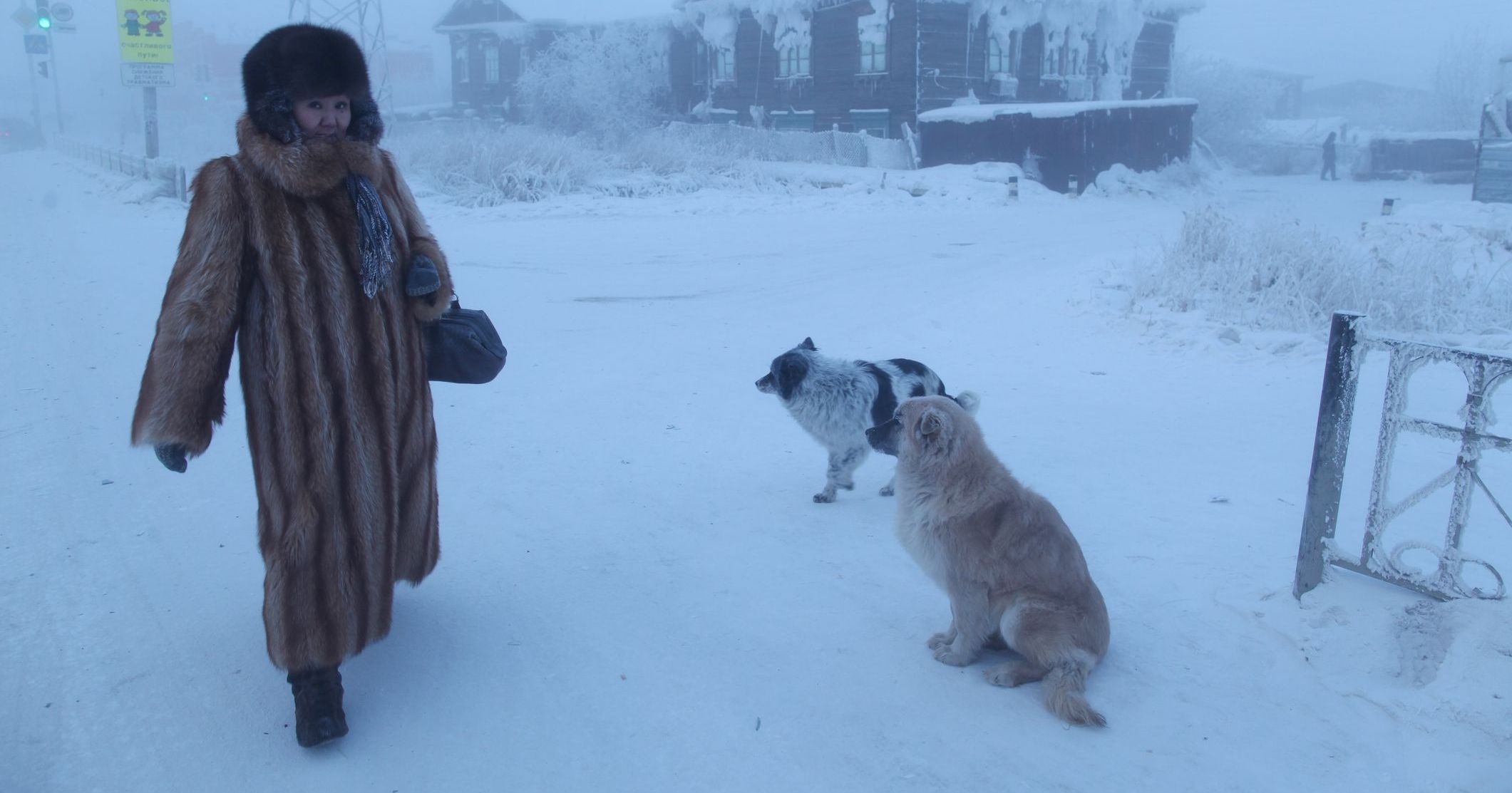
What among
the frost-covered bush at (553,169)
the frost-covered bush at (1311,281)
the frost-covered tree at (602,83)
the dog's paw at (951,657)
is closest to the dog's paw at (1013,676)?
the dog's paw at (951,657)

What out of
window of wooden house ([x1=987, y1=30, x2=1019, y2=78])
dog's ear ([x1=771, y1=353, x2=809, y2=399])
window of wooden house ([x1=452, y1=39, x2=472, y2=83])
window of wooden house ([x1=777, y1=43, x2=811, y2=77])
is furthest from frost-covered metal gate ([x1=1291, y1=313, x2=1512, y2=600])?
window of wooden house ([x1=452, y1=39, x2=472, y2=83])

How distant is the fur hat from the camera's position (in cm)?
270

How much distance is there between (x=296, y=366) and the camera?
8.98 ft

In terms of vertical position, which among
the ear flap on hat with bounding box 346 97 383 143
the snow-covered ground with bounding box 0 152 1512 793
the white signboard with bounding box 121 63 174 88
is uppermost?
the white signboard with bounding box 121 63 174 88

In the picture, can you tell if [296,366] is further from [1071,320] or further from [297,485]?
[1071,320]

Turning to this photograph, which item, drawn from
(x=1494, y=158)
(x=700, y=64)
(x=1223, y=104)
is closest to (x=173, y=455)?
(x=1494, y=158)

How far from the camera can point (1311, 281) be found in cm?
855

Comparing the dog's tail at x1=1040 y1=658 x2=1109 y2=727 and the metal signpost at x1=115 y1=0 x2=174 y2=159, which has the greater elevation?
the metal signpost at x1=115 y1=0 x2=174 y2=159

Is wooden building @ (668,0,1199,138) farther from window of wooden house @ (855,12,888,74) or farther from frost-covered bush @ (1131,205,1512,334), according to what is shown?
frost-covered bush @ (1131,205,1512,334)

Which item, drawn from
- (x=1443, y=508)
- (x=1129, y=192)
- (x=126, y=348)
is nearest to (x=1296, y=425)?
(x=1443, y=508)

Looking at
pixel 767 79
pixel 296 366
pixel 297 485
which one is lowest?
pixel 297 485

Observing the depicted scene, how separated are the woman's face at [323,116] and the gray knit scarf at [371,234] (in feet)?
0.44

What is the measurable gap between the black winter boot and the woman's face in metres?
1.59

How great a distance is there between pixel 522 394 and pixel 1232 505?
454 centimetres
